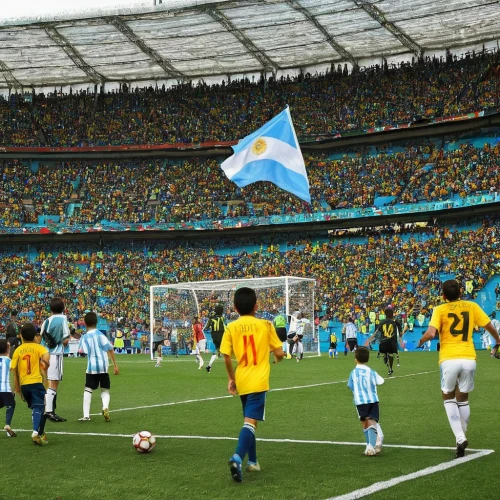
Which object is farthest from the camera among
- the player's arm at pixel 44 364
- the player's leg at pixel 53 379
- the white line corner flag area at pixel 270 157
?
the white line corner flag area at pixel 270 157

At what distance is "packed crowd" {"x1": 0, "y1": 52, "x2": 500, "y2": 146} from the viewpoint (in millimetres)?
48344

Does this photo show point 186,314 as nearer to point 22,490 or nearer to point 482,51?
point 482,51

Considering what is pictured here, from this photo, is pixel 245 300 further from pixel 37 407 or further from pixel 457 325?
pixel 37 407

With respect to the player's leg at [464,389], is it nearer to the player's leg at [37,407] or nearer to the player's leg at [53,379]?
the player's leg at [37,407]

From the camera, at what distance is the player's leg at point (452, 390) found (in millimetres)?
8812

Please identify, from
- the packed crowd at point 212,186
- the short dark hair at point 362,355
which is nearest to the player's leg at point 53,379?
the short dark hair at point 362,355

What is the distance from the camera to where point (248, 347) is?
7922 mm

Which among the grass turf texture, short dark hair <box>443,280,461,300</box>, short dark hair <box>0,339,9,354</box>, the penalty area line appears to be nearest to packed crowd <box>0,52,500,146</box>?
the grass turf texture

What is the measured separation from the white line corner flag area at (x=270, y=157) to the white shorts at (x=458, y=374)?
10963 millimetres

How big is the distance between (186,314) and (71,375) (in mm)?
13226

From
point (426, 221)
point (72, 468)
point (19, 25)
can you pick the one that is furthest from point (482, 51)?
point (72, 468)

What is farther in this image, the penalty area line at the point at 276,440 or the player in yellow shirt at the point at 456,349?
the penalty area line at the point at 276,440

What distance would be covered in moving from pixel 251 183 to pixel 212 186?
21.7m

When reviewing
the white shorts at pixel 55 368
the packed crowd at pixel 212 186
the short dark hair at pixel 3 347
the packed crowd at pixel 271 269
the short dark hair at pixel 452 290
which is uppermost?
the packed crowd at pixel 212 186
